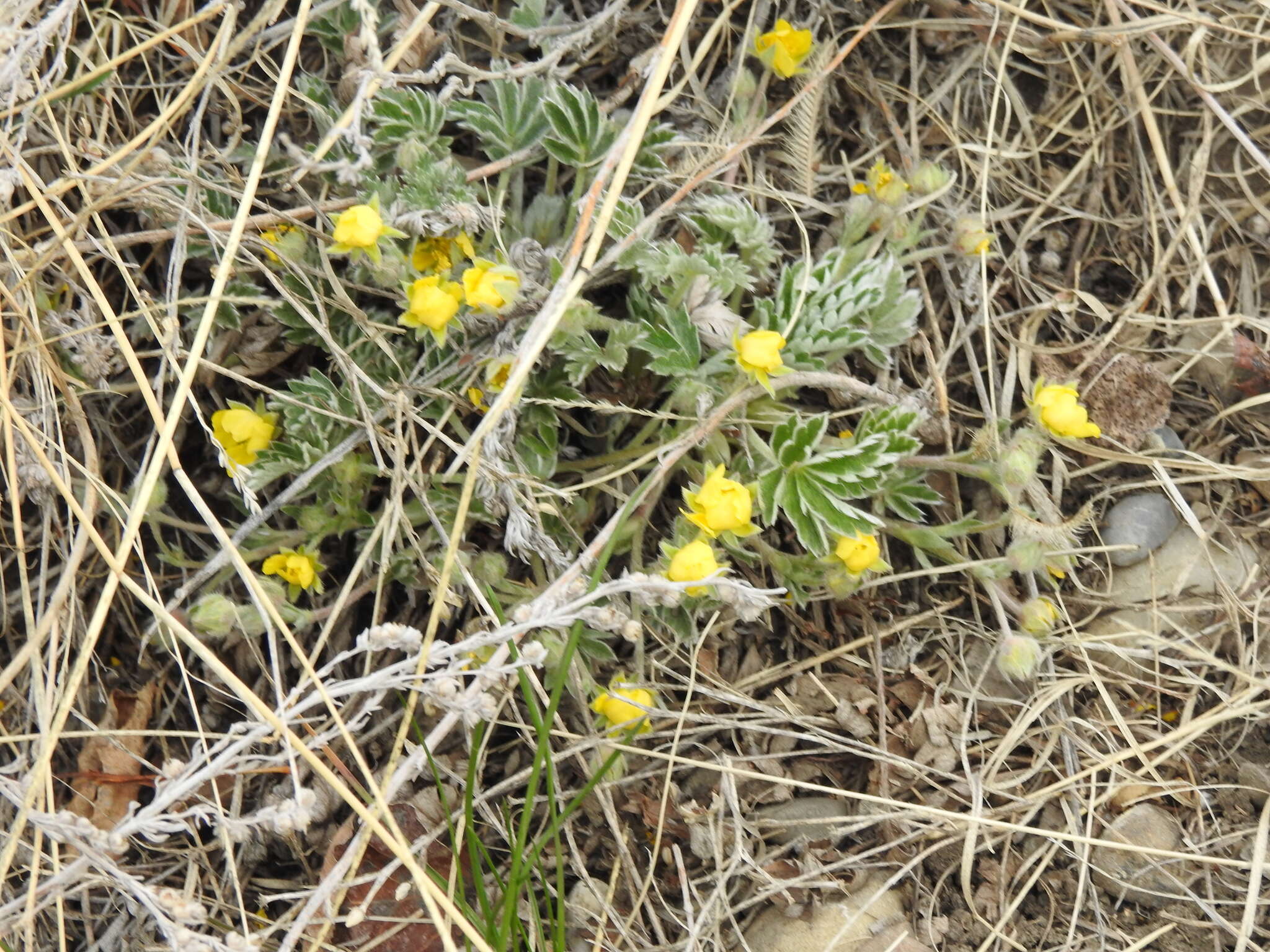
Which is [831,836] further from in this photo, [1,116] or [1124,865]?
[1,116]

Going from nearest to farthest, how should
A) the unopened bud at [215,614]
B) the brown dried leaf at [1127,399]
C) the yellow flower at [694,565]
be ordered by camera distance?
the yellow flower at [694,565] < the unopened bud at [215,614] < the brown dried leaf at [1127,399]

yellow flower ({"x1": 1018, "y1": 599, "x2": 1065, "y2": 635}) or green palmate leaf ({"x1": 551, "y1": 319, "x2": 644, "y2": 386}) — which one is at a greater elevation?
green palmate leaf ({"x1": 551, "y1": 319, "x2": 644, "y2": 386})

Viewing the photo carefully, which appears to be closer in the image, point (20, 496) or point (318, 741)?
point (318, 741)

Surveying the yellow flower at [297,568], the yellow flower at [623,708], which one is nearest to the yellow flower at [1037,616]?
the yellow flower at [623,708]

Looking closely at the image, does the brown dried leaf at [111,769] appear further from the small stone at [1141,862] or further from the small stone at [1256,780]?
the small stone at [1256,780]

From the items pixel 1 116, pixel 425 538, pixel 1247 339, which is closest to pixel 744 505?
pixel 425 538

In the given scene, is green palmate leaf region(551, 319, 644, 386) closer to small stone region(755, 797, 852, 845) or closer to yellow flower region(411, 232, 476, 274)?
yellow flower region(411, 232, 476, 274)

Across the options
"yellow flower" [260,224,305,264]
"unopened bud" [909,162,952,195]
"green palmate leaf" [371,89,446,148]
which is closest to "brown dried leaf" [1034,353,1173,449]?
"unopened bud" [909,162,952,195]
